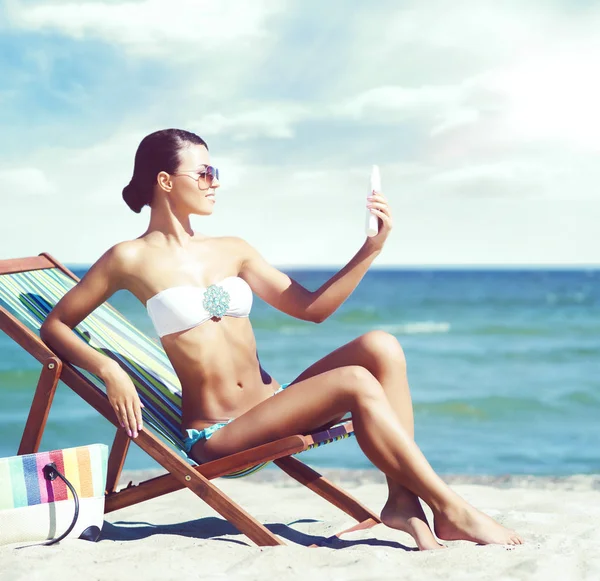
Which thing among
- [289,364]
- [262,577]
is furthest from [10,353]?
[262,577]

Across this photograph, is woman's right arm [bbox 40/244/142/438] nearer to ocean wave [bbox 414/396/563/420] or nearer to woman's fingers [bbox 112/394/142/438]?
woman's fingers [bbox 112/394/142/438]

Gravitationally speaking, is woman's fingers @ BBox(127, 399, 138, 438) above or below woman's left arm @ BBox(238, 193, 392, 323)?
below

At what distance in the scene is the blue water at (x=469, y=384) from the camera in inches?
316

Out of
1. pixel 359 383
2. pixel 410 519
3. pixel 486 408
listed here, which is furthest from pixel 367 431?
pixel 486 408

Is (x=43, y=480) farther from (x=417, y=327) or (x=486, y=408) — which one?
(x=417, y=327)

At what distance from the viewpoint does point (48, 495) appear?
340 cm

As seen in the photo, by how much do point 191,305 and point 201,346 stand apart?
0.53 ft

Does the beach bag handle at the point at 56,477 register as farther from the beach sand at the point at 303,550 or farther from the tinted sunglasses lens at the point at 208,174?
the tinted sunglasses lens at the point at 208,174

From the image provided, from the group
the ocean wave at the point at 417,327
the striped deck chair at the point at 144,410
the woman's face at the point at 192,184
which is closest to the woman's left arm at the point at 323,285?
the woman's face at the point at 192,184

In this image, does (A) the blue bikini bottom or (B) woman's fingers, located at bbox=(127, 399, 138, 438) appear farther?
(A) the blue bikini bottom

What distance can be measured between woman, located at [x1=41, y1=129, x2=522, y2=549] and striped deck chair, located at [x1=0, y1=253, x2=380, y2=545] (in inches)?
3.2

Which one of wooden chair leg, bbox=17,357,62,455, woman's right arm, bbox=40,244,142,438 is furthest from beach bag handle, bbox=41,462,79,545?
woman's right arm, bbox=40,244,142,438

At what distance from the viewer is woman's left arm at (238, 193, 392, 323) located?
11.7ft

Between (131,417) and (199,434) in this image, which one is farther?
(199,434)
